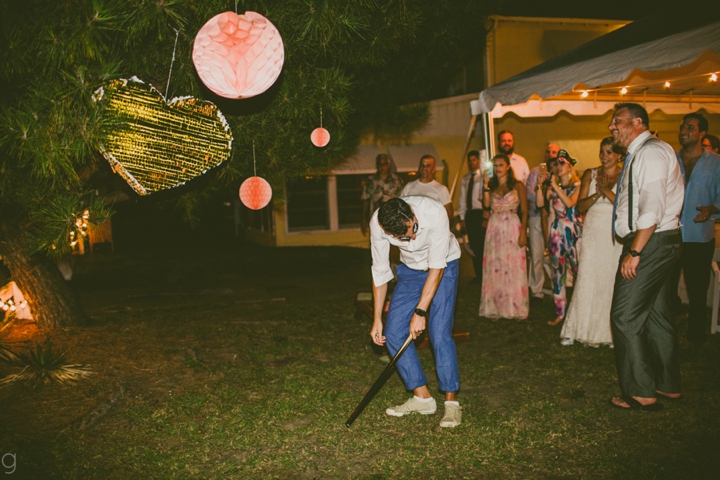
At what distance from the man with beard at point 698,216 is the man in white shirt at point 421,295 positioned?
2659 mm

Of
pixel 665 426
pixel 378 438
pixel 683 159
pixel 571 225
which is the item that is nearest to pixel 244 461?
pixel 378 438

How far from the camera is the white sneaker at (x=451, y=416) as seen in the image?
3.76m

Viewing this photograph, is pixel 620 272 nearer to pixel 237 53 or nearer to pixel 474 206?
pixel 237 53

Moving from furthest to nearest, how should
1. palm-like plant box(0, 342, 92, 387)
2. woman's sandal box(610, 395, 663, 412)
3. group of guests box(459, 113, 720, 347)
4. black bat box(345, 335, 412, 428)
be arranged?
1. group of guests box(459, 113, 720, 347)
2. palm-like plant box(0, 342, 92, 387)
3. woman's sandal box(610, 395, 663, 412)
4. black bat box(345, 335, 412, 428)

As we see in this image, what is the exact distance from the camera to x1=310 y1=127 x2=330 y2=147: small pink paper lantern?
5727mm

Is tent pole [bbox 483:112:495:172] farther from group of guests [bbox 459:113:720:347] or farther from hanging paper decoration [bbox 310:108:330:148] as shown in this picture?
hanging paper decoration [bbox 310:108:330:148]

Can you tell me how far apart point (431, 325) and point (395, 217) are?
89 centimetres

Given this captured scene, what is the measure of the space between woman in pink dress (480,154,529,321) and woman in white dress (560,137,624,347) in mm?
970

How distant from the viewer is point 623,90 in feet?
28.3

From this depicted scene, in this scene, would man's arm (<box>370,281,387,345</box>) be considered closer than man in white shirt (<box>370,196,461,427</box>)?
No

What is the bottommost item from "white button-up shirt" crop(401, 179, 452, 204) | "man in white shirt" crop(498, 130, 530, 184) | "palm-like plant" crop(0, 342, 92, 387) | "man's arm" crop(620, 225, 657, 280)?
"palm-like plant" crop(0, 342, 92, 387)

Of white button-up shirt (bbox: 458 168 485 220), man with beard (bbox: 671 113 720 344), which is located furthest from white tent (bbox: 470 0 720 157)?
white button-up shirt (bbox: 458 168 485 220)

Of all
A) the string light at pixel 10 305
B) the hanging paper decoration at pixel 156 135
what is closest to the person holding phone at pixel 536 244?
the hanging paper decoration at pixel 156 135

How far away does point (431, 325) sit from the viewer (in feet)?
12.6
